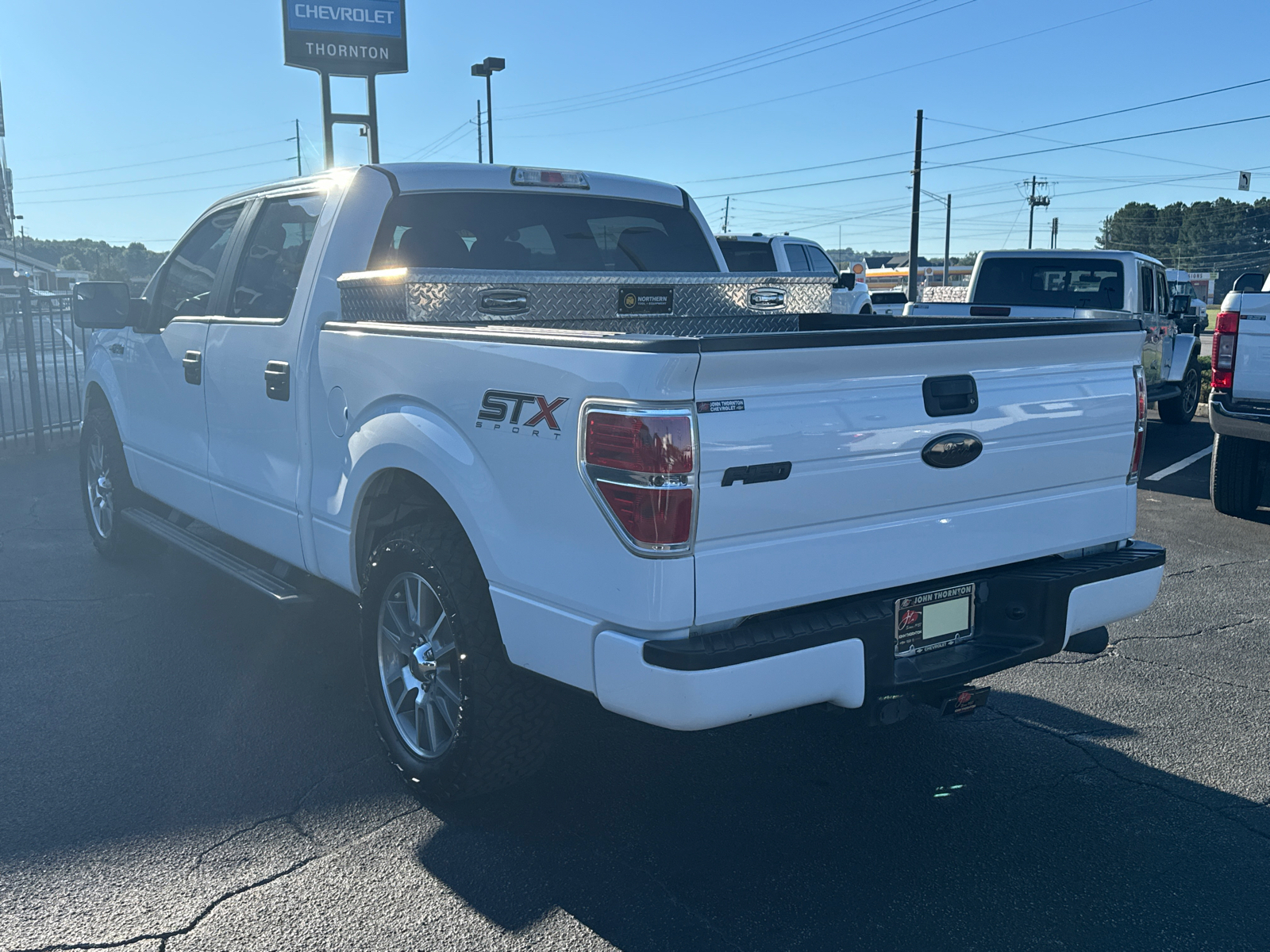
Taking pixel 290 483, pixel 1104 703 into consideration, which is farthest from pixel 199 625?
pixel 1104 703

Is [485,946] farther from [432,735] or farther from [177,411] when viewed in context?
[177,411]

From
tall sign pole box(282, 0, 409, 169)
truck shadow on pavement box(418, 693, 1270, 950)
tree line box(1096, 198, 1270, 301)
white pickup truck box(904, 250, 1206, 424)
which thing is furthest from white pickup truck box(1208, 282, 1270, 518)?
tree line box(1096, 198, 1270, 301)

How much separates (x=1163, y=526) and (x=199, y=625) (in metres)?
6.45

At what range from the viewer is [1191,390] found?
14.5 meters

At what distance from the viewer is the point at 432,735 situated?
3615mm

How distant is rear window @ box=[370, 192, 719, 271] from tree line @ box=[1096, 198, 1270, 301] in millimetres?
149572

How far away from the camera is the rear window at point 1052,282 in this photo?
12047 mm

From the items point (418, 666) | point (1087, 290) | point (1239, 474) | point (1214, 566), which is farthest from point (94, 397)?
point (1087, 290)

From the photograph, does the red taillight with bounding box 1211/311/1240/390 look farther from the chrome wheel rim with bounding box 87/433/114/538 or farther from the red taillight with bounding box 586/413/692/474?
the chrome wheel rim with bounding box 87/433/114/538

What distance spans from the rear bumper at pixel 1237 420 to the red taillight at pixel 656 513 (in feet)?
21.0

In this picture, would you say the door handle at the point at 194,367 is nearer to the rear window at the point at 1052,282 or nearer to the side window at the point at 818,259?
the rear window at the point at 1052,282

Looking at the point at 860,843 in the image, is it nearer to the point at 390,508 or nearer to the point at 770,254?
the point at 390,508

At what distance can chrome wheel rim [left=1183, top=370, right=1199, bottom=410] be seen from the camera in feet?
46.7

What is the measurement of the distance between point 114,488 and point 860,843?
491cm
